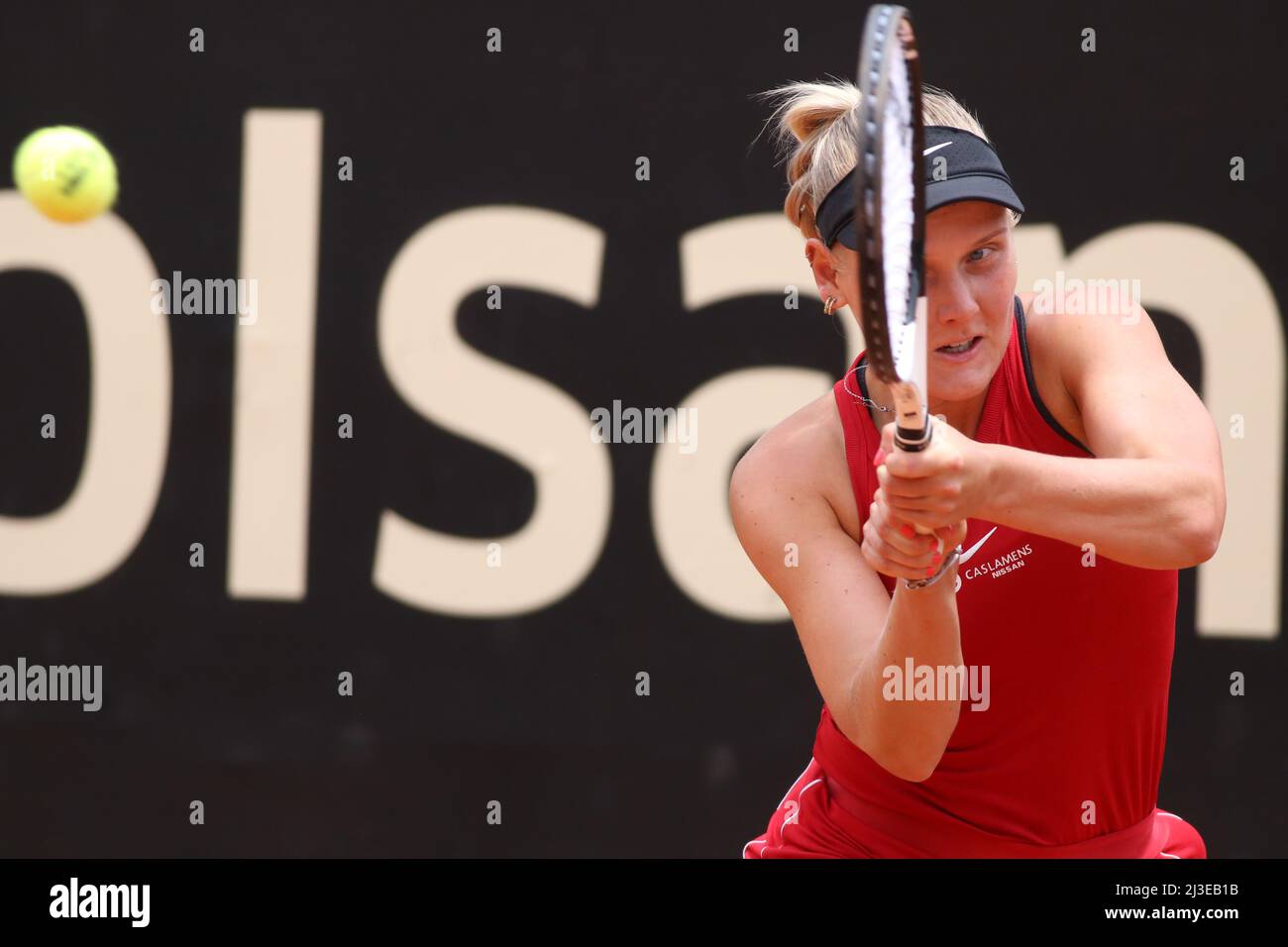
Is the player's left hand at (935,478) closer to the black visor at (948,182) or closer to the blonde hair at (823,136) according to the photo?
the black visor at (948,182)

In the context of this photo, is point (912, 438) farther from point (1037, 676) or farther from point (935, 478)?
point (1037, 676)

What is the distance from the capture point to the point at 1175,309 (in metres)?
3.87

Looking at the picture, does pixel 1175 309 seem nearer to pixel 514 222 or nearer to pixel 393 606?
pixel 514 222

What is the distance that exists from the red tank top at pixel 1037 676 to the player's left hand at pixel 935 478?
0.48 meters

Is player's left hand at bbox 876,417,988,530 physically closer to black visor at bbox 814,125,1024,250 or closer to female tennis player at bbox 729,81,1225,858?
female tennis player at bbox 729,81,1225,858

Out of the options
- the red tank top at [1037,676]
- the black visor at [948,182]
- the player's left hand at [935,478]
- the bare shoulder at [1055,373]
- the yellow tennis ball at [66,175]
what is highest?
the yellow tennis ball at [66,175]

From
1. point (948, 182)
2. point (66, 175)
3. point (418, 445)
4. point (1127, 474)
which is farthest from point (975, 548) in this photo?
point (66, 175)

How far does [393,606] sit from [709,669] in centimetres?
81

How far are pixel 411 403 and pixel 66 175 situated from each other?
1.00m

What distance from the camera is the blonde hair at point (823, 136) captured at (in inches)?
83.0

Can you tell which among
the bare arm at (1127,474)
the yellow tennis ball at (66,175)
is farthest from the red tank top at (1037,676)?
the yellow tennis ball at (66,175)

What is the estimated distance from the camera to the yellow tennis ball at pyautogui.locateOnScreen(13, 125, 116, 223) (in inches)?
154

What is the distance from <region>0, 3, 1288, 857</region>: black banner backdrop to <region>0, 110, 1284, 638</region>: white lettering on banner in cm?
1

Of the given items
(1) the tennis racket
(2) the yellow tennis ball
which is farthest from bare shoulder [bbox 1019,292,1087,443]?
(2) the yellow tennis ball
